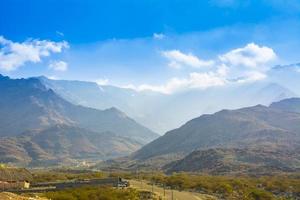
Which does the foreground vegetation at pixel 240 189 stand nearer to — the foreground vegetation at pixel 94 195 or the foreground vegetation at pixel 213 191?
the foreground vegetation at pixel 213 191

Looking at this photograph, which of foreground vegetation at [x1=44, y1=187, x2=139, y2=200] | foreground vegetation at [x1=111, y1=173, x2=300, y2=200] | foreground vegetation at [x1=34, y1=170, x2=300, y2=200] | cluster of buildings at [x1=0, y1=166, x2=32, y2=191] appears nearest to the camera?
foreground vegetation at [x1=44, y1=187, x2=139, y2=200]

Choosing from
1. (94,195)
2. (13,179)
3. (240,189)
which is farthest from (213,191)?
(13,179)

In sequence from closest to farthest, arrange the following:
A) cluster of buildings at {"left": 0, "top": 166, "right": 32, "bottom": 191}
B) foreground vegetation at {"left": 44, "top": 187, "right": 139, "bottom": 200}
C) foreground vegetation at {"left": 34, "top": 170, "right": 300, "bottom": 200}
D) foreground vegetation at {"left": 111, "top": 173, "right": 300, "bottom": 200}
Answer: foreground vegetation at {"left": 44, "top": 187, "right": 139, "bottom": 200}, foreground vegetation at {"left": 34, "top": 170, "right": 300, "bottom": 200}, foreground vegetation at {"left": 111, "top": 173, "right": 300, "bottom": 200}, cluster of buildings at {"left": 0, "top": 166, "right": 32, "bottom": 191}

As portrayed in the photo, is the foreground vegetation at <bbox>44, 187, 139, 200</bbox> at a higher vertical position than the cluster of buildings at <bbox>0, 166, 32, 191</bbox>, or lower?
lower

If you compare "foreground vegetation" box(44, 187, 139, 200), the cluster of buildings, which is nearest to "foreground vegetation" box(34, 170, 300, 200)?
"foreground vegetation" box(44, 187, 139, 200)

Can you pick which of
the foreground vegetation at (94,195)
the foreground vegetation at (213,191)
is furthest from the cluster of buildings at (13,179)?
the foreground vegetation at (94,195)

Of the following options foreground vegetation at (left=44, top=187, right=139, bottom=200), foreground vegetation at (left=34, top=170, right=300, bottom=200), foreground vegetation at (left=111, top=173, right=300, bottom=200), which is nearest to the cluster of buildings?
foreground vegetation at (left=34, top=170, right=300, bottom=200)

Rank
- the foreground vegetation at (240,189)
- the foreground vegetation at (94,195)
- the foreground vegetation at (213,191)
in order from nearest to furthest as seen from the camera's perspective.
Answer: the foreground vegetation at (94,195) < the foreground vegetation at (213,191) < the foreground vegetation at (240,189)

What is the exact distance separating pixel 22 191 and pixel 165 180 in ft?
134

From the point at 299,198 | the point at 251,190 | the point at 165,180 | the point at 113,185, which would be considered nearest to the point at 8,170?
the point at 113,185

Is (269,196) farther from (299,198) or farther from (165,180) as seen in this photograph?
(165,180)

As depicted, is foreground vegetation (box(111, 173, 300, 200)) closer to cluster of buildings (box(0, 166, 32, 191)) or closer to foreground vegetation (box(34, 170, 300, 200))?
foreground vegetation (box(34, 170, 300, 200))

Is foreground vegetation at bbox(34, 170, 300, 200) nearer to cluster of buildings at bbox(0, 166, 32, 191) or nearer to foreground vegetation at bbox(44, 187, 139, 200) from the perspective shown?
foreground vegetation at bbox(44, 187, 139, 200)

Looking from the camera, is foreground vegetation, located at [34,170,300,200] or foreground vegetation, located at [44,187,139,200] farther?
foreground vegetation, located at [34,170,300,200]
